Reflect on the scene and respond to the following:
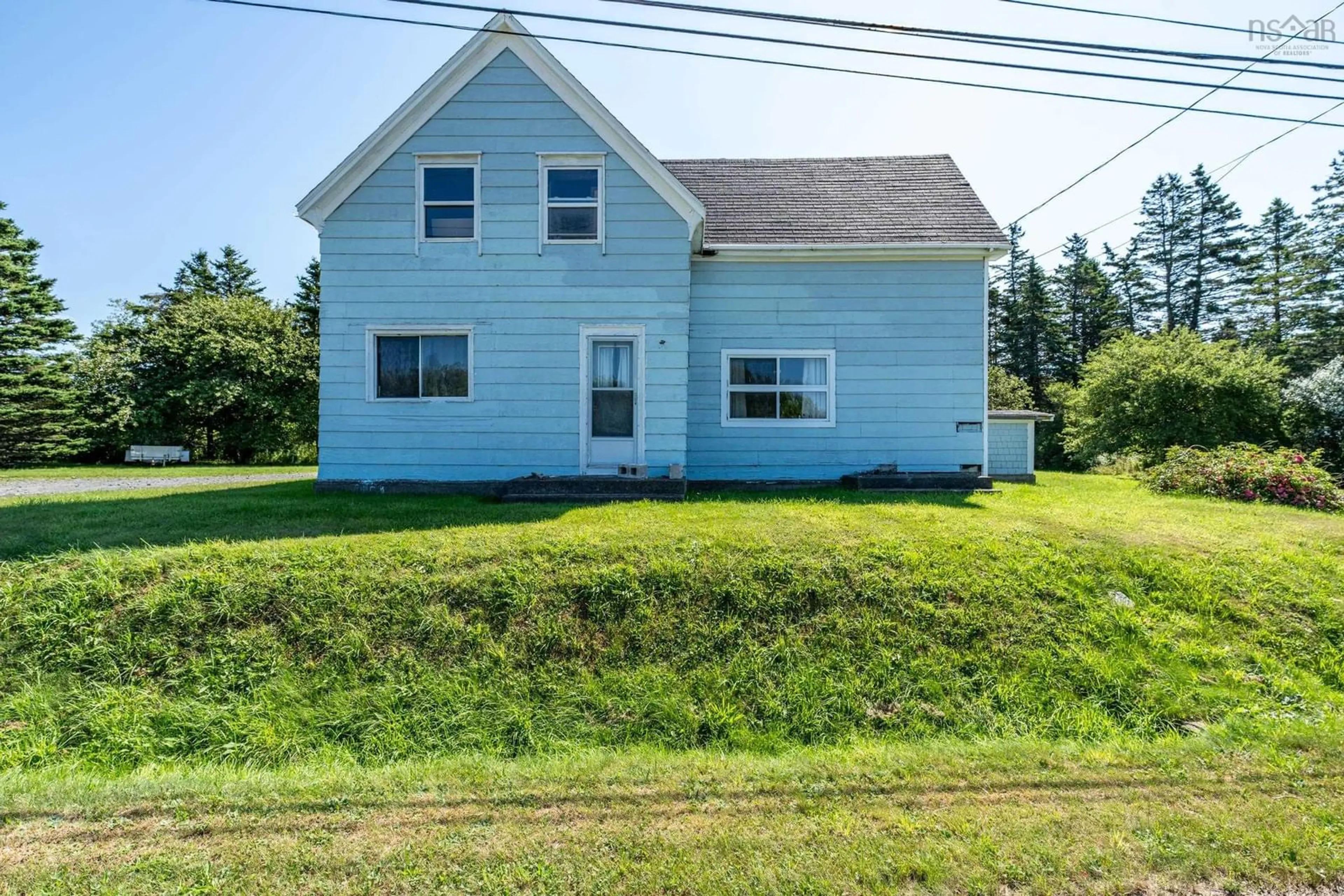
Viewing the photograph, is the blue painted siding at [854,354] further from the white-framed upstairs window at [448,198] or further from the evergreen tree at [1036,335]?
the evergreen tree at [1036,335]

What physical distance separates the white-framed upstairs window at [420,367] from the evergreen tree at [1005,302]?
37703 millimetres

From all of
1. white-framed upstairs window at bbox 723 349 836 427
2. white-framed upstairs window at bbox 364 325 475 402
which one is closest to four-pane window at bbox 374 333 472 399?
white-framed upstairs window at bbox 364 325 475 402

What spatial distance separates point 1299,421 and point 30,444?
41.3 m

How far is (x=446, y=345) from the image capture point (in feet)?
33.3

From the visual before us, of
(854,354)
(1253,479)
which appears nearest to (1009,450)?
(1253,479)

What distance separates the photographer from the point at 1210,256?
1467 inches

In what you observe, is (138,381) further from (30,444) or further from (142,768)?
(142,768)

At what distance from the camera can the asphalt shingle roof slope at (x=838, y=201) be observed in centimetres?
1146

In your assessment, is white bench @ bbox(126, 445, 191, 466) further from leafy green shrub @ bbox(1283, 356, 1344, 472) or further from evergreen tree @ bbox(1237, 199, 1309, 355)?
evergreen tree @ bbox(1237, 199, 1309, 355)

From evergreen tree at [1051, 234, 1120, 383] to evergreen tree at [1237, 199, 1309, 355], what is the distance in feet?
20.6

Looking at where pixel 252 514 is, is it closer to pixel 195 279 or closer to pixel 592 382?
pixel 592 382

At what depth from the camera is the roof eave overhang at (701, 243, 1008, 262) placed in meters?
11.1

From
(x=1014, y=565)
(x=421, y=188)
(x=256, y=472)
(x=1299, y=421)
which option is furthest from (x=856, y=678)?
(x=1299, y=421)

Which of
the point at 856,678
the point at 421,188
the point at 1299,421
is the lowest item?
the point at 856,678
